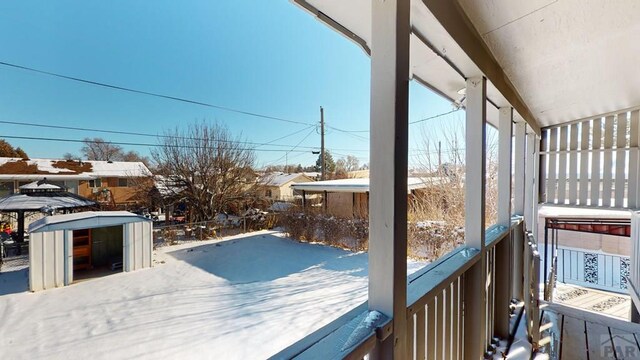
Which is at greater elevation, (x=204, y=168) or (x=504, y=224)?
(x=204, y=168)

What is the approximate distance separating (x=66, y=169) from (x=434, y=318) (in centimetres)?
1102

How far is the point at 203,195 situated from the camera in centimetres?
998

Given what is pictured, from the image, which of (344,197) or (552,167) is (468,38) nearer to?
(552,167)

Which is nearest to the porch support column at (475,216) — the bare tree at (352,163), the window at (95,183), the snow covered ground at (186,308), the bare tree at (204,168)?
the snow covered ground at (186,308)

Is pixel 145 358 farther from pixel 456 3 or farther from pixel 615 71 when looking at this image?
pixel 615 71

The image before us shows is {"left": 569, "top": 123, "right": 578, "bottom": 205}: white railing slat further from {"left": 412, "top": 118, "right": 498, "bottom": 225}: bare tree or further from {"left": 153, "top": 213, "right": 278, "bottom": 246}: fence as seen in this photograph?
{"left": 153, "top": 213, "right": 278, "bottom": 246}: fence

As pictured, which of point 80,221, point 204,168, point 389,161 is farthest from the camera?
point 204,168

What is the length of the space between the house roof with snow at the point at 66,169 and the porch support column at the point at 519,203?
25.5 feet

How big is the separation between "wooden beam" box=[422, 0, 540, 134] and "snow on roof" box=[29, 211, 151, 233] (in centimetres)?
649

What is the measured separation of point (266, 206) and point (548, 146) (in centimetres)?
879

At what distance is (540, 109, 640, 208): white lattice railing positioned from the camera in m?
3.29

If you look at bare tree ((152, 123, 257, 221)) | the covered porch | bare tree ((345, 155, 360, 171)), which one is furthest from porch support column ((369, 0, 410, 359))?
bare tree ((345, 155, 360, 171))

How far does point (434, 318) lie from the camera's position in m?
1.01

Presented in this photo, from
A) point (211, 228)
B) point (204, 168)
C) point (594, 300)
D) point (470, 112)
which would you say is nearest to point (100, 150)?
point (204, 168)
